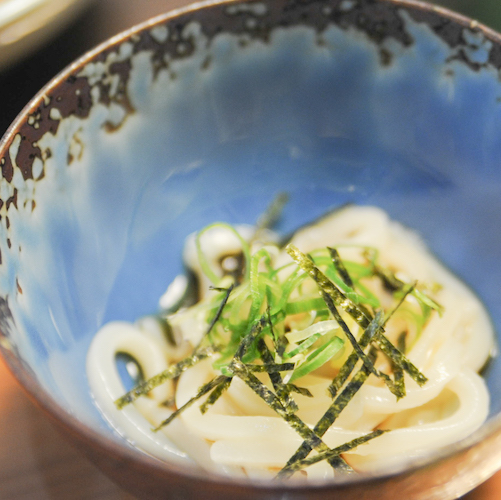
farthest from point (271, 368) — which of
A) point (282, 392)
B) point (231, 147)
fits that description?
point (231, 147)

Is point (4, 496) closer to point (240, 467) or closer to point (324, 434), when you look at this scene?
point (240, 467)

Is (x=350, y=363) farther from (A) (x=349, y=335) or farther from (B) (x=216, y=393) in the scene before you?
(B) (x=216, y=393)

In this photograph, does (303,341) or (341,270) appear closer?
(303,341)

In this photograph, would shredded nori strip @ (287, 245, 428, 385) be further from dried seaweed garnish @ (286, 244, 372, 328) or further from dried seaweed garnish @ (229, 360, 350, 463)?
dried seaweed garnish @ (229, 360, 350, 463)

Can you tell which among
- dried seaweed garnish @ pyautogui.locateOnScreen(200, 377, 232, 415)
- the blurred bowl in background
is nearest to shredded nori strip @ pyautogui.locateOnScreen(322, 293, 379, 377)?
dried seaweed garnish @ pyautogui.locateOnScreen(200, 377, 232, 415)

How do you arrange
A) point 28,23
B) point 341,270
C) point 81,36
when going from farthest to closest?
point 81,36, point 28,23, point 341,270

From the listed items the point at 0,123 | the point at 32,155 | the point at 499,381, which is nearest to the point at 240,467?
the point at 499,381
